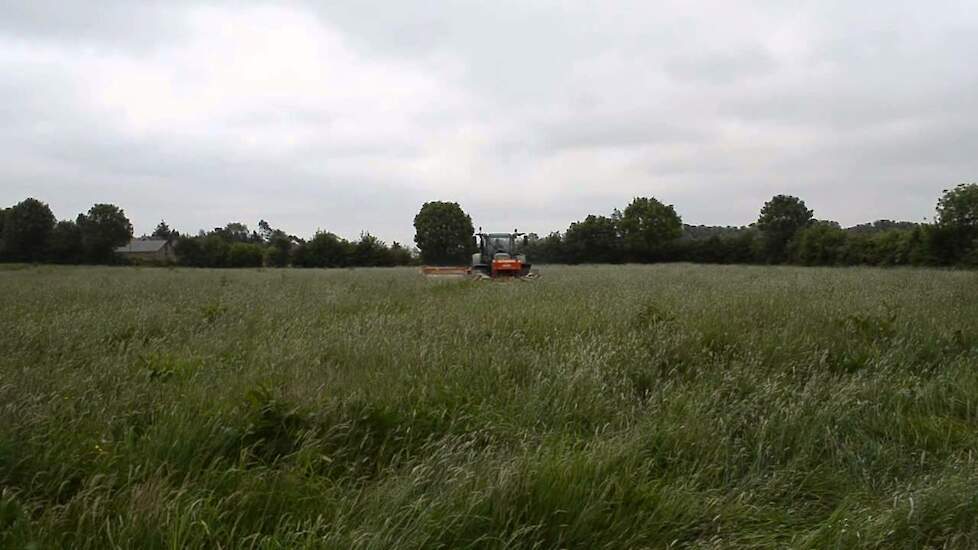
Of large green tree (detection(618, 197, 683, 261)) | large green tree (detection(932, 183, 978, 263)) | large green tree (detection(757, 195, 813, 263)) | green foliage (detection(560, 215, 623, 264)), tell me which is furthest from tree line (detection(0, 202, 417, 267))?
large green tree (detection(932, 183, 978, 263))

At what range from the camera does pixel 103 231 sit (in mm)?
57719

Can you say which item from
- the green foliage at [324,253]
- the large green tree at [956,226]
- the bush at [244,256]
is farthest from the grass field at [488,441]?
the bush at [244,256]

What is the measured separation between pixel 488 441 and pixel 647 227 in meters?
67.8

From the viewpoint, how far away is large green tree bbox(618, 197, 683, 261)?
2584 inches

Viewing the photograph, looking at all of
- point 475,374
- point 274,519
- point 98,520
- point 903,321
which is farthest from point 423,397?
point 903,321

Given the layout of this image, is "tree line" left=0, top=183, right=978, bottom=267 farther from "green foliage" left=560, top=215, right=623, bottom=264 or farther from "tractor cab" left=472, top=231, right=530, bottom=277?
"tractor cab" left=472, top=231, right=530, bottom=277

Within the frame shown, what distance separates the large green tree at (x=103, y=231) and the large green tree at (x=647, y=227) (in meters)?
58.1

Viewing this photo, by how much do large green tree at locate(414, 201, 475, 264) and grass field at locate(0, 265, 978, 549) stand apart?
204 ft

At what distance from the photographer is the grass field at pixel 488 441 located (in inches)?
89.4

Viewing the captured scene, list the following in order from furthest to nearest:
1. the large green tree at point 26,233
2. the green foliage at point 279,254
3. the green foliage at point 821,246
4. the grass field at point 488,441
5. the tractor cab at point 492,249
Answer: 1. the green foliage at point 279,254
2. the large green tree at point 26,233
3. the green foliage at point 821,246
4. the tractor cab at point 492,249
5. the grass field at point 488,441

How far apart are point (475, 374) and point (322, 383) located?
114 centimetres

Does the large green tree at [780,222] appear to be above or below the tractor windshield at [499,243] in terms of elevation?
above

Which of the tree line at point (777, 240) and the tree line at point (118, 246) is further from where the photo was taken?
the tree line at point (118, 246)

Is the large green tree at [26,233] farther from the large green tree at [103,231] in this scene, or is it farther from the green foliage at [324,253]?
the green foliage at [324,253]
